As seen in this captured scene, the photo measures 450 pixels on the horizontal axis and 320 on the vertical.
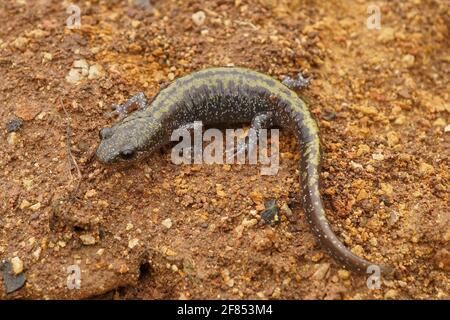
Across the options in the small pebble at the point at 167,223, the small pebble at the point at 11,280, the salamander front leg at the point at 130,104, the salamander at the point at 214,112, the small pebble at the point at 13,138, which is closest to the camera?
the small pebble at the point at 11,280

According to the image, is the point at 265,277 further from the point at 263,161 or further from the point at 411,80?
the point at 411,80

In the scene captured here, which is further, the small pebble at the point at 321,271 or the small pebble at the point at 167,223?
the small pebble at the point at 167,223

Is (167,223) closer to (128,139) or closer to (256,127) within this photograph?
(128,139)

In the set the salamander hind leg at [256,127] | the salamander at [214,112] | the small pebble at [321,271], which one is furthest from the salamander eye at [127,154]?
the small pebble at [321,271]

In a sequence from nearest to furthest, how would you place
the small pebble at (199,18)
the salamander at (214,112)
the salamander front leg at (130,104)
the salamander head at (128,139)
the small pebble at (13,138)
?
the salamander head at (128,139) < the salamander at (214,112) < the small pebble at (13,138) < the salamander front leg at (130,104) < the small pebble at (199,18)

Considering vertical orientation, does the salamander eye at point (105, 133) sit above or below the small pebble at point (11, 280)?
above

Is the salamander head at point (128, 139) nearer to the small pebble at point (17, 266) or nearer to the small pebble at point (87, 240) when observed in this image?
the small pebble at point (87, 240)

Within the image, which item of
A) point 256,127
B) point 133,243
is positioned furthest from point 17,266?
point 256,127

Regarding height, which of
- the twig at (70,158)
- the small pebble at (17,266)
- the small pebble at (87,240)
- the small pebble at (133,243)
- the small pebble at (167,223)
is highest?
the twig at (70,158)

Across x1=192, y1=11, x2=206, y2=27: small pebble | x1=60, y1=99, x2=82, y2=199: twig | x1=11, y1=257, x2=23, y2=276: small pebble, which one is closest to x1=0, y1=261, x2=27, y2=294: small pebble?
x1=11, y1=257, x2=23, y2=276: small pebble
